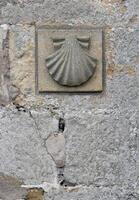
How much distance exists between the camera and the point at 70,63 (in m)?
2.44

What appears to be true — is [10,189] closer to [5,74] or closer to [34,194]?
[34,194]

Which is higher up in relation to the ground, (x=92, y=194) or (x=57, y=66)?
(x=57, y=66)

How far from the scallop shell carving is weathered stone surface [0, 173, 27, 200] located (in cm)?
36

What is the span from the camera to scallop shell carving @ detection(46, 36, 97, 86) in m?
2.45

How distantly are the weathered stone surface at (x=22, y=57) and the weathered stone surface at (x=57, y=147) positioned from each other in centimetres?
17

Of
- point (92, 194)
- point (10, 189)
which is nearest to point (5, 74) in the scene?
point (10, 189)

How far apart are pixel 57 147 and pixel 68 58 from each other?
0.30 metres

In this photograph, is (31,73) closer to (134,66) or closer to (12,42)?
(12,42)

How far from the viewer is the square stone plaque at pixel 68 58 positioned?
2.45 m

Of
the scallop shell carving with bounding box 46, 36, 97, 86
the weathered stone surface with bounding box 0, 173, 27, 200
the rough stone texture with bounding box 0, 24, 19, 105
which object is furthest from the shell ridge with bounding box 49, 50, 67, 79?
the weathered stone surface with bounding box 0, 173, 27, 200

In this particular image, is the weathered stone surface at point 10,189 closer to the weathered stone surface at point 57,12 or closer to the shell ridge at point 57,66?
the shell ridge at point 57,66

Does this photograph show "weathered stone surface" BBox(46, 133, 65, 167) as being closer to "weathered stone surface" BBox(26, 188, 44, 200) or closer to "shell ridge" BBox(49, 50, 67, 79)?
"weathered stone surface" BBox(26, 188, 44, 200)

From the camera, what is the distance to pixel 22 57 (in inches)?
97.9

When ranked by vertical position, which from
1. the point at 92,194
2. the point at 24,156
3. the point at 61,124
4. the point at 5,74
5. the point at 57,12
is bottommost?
A: the point at 92,194
